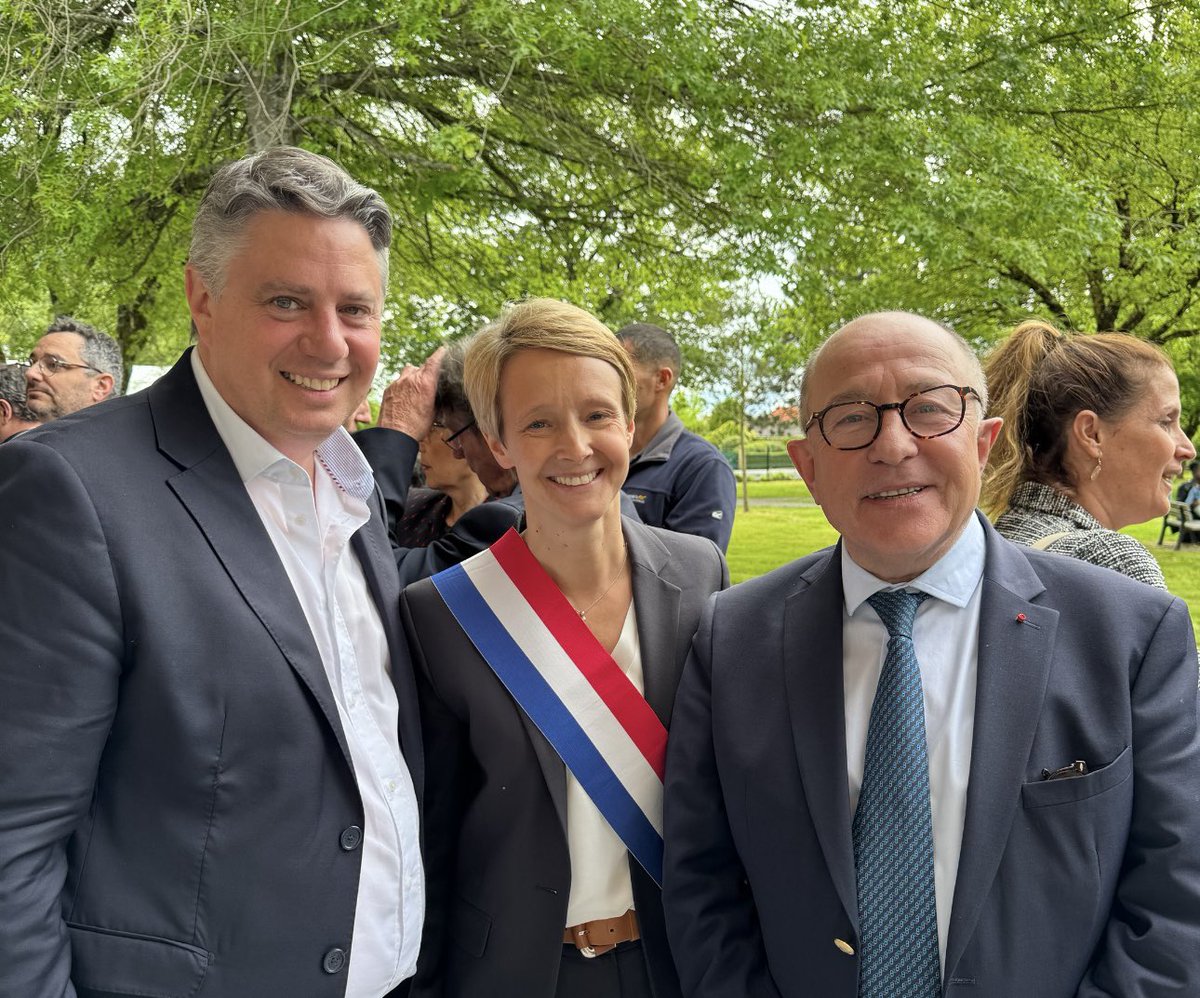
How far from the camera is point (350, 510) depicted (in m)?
2.14

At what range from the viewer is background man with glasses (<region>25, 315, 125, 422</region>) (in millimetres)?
5133

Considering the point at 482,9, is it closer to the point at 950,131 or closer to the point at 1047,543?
the point at 950,131

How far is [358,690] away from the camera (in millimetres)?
1931

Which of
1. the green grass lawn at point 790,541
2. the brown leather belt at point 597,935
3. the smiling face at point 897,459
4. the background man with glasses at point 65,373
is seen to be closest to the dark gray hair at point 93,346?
the background man with glasses at point 65,373

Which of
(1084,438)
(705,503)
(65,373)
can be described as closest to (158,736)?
(1084,438)

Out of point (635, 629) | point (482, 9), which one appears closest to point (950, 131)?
point (482, 9)

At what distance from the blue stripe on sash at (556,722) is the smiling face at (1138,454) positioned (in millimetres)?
1447

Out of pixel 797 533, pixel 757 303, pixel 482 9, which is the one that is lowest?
pixel 797 533

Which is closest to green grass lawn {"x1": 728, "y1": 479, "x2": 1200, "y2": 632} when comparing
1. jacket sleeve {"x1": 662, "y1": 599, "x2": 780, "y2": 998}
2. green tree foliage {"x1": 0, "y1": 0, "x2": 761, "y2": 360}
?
green tree foliage {"x1": 0, "y1": 0, "x2": 761, "y2": 360}

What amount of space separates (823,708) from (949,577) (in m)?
0.34

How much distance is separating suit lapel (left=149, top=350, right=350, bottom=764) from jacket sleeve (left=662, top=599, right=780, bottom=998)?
658 mm

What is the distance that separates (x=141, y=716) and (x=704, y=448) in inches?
144

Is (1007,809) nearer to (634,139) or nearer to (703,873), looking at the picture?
(703,873)

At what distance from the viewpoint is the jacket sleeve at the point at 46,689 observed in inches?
59.1
